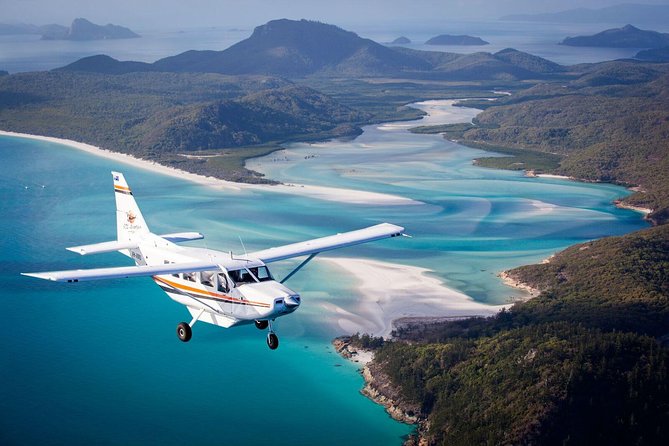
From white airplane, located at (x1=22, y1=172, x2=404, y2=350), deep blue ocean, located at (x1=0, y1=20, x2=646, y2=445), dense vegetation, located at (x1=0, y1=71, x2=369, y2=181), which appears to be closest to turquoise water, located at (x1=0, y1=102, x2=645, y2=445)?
deep blue ocean, located at (x1=0, y1=20, x2=646, y2=445)

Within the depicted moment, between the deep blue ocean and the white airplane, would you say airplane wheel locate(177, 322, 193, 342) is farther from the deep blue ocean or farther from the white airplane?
the deep blue ocean

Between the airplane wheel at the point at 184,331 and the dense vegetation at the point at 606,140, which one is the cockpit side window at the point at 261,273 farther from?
the dense vegetation at the point at 606,140

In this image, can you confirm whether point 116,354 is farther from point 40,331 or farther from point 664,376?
point 664,376

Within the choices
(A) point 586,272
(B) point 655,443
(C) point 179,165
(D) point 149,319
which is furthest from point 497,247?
(C) point 179,165

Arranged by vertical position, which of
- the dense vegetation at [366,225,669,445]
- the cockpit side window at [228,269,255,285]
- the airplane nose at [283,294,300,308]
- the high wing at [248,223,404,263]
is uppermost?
the high wing at [248,223,404,263]

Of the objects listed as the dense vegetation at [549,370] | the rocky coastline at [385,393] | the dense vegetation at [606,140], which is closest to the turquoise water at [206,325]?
the rocky coastline at [385,393]

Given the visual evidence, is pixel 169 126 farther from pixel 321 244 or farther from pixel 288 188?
pixel 321 244

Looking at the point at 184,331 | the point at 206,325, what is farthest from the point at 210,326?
the point at 184,331
